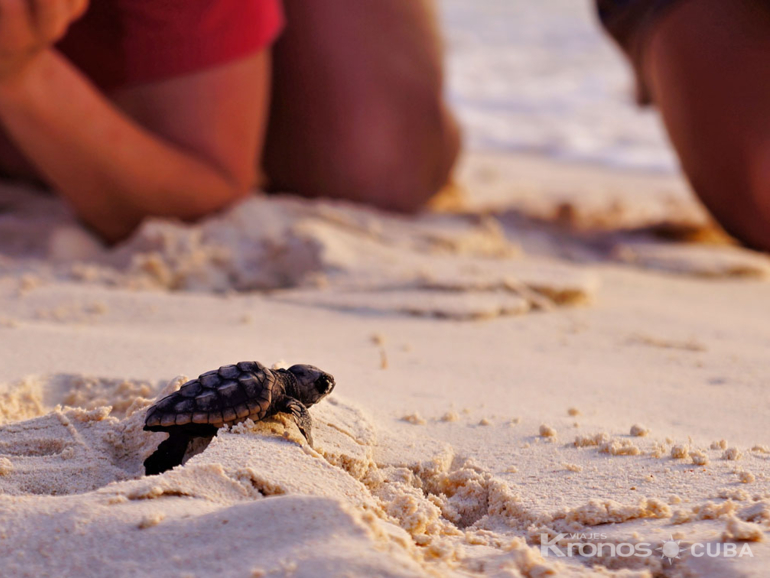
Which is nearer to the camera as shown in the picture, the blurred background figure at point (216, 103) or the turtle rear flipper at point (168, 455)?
the turtle rear flipper at point (168, 455)

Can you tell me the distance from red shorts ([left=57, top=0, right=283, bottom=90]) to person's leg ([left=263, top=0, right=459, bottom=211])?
35 centimetres

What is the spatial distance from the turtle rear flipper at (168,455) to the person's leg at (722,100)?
5.55 feet

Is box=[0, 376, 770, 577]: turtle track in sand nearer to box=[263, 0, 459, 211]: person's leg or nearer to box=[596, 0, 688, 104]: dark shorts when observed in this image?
box=[263, 0, 459, 211]: person's leg

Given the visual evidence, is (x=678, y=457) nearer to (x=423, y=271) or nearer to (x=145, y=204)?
(x=423, y=271)

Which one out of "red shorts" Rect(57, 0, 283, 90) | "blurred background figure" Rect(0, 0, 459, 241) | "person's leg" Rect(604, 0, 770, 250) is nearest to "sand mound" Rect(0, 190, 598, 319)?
"blurred background figure" Rect(0, 0, 459, 241)

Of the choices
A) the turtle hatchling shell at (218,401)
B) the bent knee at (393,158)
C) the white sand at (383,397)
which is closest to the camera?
the white sand at (383,397)

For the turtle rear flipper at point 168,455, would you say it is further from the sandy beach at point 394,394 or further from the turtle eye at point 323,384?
the turtle eye at point 323,384

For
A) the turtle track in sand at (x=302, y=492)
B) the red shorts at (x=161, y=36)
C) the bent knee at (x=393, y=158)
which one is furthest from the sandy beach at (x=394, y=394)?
the red shorts at (x=161, y=36)

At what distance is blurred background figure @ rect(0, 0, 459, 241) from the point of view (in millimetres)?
1789

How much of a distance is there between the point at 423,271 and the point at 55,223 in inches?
44.6

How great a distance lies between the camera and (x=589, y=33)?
8250 millimetres

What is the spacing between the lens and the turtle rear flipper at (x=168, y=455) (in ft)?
A: 2.66

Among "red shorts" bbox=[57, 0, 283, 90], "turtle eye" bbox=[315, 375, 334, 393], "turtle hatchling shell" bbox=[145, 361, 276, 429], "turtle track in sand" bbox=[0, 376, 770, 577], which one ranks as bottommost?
"turtle track in sand" bbox=[0, 376, 770, 577]

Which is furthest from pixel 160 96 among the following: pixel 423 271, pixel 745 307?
pixel 745 307
